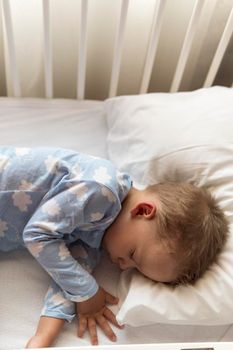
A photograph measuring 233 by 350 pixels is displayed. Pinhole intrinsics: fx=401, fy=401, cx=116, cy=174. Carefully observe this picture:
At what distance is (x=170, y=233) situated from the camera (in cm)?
78

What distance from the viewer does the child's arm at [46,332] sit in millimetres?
764

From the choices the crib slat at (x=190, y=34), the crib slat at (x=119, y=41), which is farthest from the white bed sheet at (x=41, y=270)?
the crib slat at (x=190, y=34)

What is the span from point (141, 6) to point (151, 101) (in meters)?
0.27

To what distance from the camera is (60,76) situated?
1244 millimetres

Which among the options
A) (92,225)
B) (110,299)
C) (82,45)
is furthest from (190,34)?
(110,299)

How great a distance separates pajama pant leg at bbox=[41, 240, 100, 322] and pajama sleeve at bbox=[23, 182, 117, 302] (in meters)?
0.02

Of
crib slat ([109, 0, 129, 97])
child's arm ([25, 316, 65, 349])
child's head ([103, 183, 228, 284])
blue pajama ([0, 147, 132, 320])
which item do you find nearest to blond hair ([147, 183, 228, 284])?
child's head ([103, 183, 228, 284])

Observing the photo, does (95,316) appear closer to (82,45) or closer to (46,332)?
(46,332)

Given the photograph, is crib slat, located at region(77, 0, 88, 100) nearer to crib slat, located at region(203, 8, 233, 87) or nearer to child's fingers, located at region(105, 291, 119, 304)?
crib slat, located at region(203, 8, 233, 87)

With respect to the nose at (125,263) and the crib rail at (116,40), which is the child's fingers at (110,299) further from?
the crib rail at (116,40)

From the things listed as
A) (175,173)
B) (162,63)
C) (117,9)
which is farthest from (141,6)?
(175,173)

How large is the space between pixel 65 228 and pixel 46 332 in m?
0.20

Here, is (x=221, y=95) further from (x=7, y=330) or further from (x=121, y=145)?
(x=7, y=330)

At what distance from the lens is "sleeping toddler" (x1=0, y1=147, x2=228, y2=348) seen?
784 mm
